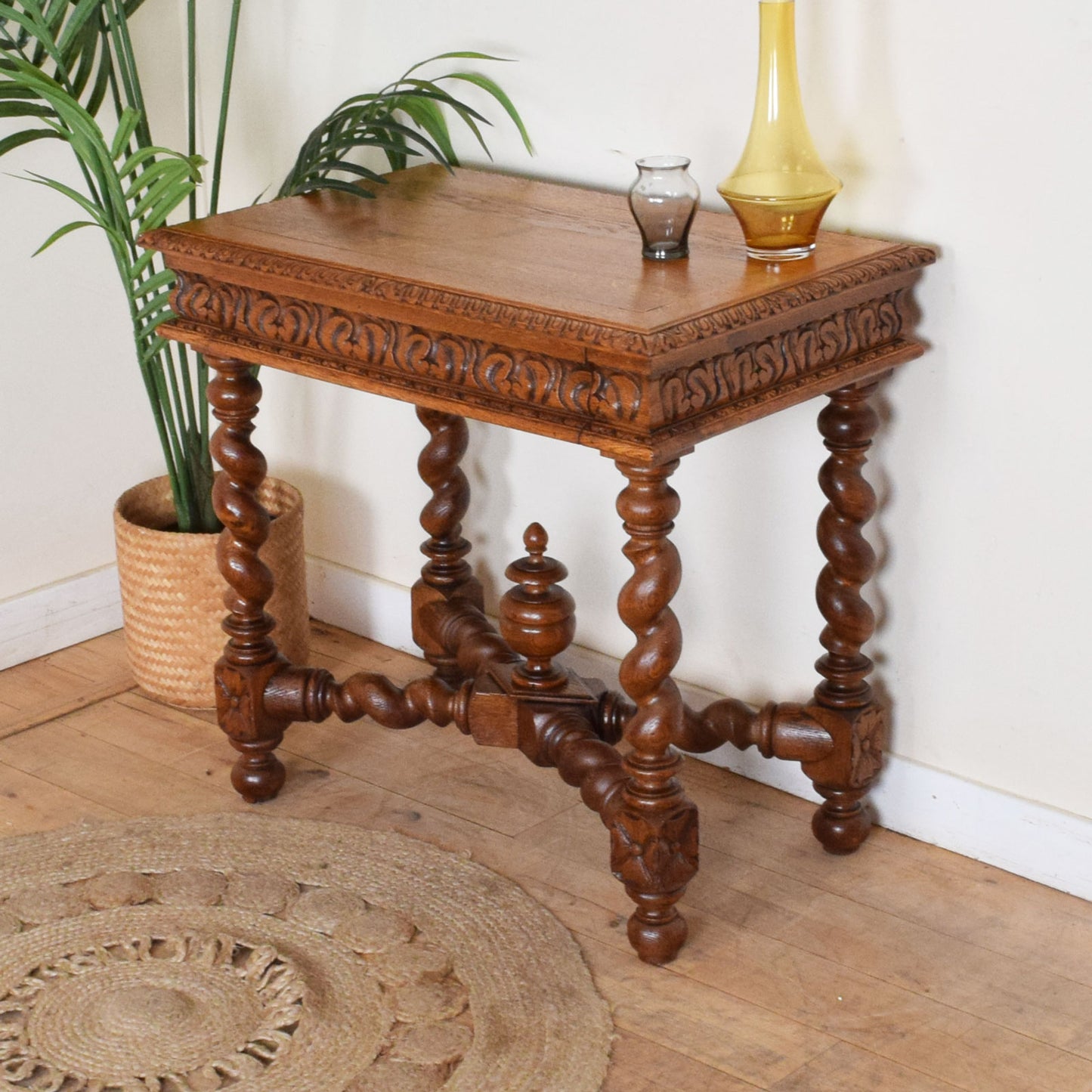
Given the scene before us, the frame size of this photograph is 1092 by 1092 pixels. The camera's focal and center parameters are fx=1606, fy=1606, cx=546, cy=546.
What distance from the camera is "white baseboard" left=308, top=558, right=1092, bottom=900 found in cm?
234

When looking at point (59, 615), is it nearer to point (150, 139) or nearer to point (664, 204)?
point (150, 139)

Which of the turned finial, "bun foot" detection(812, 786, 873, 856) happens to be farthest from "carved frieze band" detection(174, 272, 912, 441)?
"bun foot" detection(812, 786, 873, 856)

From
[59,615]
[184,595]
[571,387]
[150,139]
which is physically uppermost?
[150,139]

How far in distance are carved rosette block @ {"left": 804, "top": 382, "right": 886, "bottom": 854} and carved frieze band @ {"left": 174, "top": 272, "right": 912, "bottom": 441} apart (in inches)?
6.0

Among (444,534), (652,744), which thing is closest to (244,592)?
(444,534)

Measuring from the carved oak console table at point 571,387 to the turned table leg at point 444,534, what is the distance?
1.3 inches

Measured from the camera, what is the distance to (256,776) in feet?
8.56

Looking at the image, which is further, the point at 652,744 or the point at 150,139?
the point at 150,139

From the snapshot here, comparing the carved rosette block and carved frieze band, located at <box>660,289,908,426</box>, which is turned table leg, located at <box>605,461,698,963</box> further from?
the carved rosette block

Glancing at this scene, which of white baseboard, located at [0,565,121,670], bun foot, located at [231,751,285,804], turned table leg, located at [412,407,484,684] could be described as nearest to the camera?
bun foot, located at [231,751,285,804]

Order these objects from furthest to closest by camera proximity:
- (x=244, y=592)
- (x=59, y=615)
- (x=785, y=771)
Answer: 1. (x=59, y=615)
2. (x=785, y=771)
3. (x=244, y=592)

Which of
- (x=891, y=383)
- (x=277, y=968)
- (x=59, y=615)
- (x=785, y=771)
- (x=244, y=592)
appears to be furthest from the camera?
(x=59, y=615)

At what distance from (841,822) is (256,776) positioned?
0.94 m

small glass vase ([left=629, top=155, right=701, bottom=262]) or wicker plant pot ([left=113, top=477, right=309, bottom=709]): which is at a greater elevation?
small glass vase ([left=629, top=155, right=701, bottom=262])
